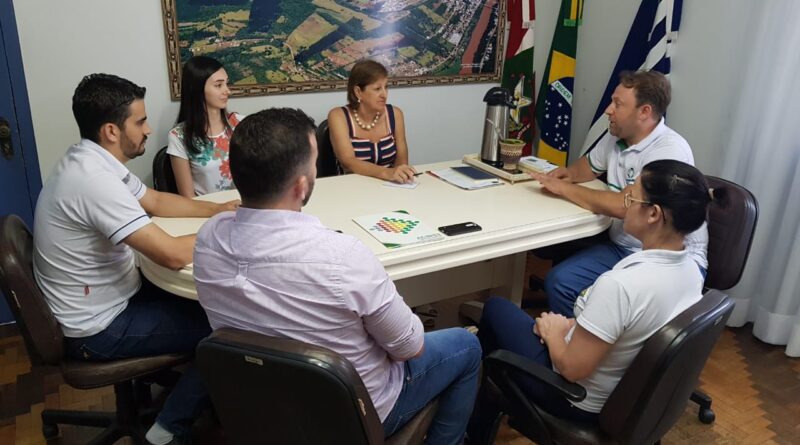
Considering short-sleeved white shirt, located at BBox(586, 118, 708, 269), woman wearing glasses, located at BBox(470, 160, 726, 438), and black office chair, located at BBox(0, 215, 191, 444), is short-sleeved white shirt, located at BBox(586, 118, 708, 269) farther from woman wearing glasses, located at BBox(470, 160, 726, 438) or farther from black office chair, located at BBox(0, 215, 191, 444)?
black office chair, located at BBox(0, 215, 191, 444)

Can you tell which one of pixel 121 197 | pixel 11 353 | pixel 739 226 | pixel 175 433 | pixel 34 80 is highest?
pixel 34 80

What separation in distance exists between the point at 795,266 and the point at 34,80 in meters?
3.47

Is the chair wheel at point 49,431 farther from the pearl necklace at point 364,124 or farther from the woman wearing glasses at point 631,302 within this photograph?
the pearl necklace at point 364,124

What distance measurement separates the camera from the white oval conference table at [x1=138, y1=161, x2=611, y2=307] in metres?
1.82

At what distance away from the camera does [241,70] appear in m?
2.97

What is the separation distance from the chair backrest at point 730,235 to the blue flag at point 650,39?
1.21 meters

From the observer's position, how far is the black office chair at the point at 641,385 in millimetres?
1311

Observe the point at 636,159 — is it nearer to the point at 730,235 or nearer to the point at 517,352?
the point at 730,235

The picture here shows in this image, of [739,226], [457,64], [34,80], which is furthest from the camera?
[457,64]

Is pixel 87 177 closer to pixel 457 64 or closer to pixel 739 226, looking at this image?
pixel 739 226

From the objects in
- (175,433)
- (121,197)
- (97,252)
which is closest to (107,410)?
(175,433)

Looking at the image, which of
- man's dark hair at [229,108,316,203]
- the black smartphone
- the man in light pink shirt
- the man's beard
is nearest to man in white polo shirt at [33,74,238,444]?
the man's beard

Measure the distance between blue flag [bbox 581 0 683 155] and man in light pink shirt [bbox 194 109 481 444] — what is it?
254 centimetres

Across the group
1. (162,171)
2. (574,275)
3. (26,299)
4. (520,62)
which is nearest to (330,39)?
(162,171)
